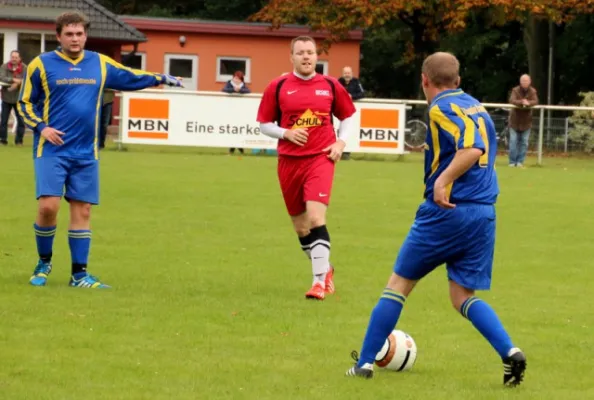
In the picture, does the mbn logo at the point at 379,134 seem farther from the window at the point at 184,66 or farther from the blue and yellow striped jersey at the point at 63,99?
the window at the point at 184,66

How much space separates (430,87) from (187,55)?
41.6 metres

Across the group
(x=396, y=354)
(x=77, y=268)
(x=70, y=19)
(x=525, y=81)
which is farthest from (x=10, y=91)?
(x=396, y=354)

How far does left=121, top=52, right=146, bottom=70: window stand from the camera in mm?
46969

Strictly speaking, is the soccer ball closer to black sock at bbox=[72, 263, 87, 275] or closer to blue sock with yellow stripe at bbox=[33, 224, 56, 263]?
black sock at bbox=[72, 263, 87, 275]

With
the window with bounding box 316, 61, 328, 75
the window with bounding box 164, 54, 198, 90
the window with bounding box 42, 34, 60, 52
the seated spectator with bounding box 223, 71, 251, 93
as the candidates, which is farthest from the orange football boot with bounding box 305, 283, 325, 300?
the window with bounding box 316, 61, 328, 75

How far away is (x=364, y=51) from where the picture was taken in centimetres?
5653

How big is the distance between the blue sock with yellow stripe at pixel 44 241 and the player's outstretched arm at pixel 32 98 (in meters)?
0.85

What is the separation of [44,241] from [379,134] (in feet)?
59.2

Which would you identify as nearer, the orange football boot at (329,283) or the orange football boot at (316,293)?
the orange football boot at (316,293)

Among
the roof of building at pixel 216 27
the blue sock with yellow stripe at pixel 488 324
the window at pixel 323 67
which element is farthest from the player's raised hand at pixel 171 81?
the window at pixel 323 67

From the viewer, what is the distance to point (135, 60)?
48.5m

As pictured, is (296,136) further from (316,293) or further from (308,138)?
(316,293)

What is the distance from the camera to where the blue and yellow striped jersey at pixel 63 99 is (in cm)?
1009

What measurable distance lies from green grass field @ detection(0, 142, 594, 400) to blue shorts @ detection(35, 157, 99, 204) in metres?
0.73
